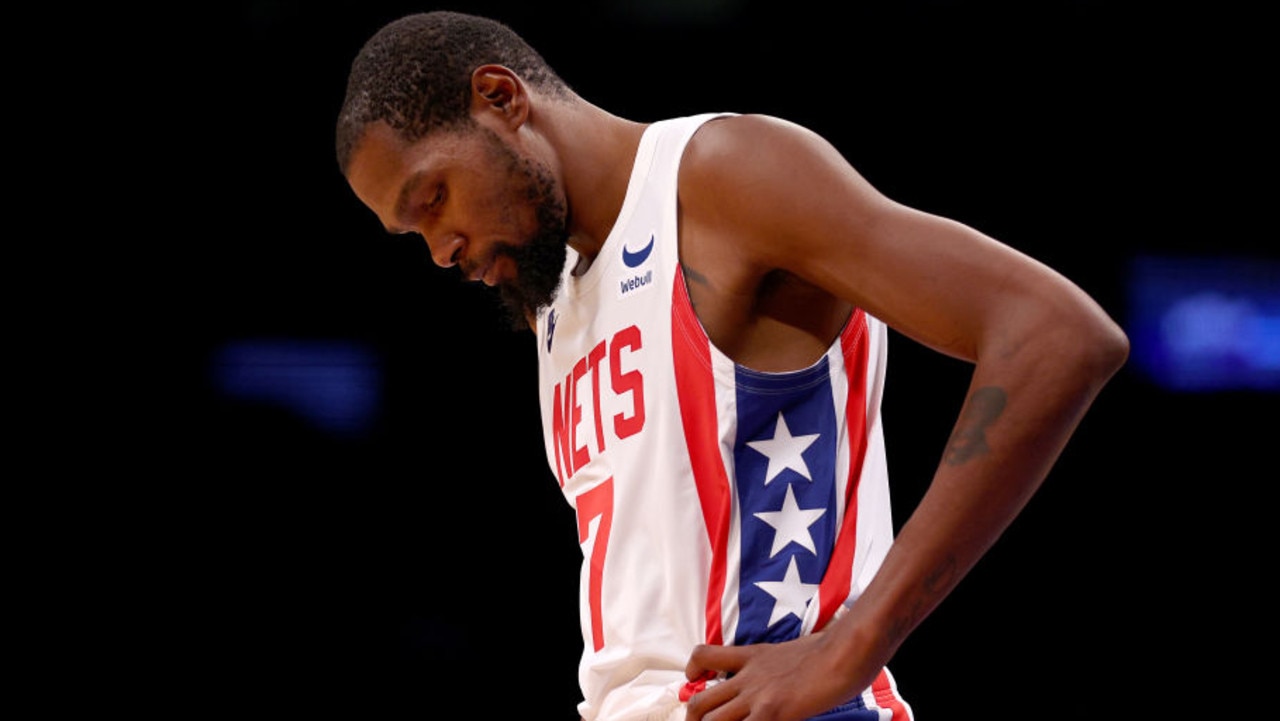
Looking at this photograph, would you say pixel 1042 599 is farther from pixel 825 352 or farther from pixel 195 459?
pixel 825 352

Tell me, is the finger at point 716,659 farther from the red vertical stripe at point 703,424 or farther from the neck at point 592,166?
the neck at point 592,166

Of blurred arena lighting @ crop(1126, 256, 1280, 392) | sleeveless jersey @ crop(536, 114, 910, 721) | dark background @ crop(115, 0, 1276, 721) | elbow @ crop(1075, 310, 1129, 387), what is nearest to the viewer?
elbow @ crop(1075, 310, 1129, 387)

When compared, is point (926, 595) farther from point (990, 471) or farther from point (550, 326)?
point (550, 326)

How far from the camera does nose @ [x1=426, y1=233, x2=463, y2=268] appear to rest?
1409 mm

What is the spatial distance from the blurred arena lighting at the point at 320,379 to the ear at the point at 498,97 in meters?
2.13

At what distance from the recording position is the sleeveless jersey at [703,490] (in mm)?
1204

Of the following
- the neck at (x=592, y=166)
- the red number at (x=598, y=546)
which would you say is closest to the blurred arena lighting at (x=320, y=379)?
the neck at (x=592, y=166)

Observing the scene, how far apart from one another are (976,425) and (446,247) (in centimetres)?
60

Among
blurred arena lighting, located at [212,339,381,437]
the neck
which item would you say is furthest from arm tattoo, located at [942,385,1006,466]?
blurred arena lighting, located at [212,339,381,437]

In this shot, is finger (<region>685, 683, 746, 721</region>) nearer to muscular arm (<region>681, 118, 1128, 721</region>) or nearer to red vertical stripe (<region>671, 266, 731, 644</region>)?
muscular arm (<region>681, 118, 1128, 721</region>)

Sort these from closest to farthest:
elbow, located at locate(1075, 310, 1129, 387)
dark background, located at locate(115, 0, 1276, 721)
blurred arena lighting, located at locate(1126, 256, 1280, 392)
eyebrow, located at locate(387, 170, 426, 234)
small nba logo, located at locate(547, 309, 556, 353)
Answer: elbow, located at locate(1075, 310, 1129, 387) < eyebrow, located at locate(387, 170, 426, 234) < small nba logo, located at locate(547, 309, 556, 353) < dark background, located at locate(115, 0, 1276, 721) < blurred arena lighting, located at locate(1126, 256, 1280, 392)

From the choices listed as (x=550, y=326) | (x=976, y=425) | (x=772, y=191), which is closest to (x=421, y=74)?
(x=550, y=326)

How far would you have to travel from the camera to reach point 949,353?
3.63 feet

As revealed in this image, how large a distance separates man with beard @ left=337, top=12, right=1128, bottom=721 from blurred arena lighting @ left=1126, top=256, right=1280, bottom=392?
2.58 metres
